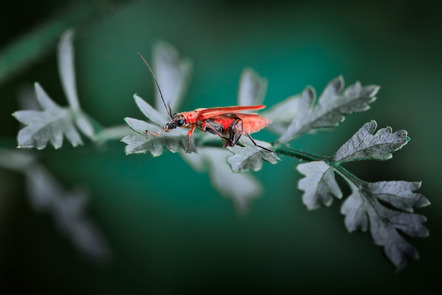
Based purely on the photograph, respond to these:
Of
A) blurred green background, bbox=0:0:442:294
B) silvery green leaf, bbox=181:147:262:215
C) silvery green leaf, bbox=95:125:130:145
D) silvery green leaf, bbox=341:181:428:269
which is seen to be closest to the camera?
silvery green leaf, bbox=341:181:428:269

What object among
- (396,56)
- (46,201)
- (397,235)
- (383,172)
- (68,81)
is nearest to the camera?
(397,235)

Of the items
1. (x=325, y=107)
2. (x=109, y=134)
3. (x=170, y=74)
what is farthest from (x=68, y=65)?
(x=325, y=107)

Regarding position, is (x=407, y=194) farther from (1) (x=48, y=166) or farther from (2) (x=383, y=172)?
(1) (x=48, y=166)

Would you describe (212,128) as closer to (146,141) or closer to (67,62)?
(146,141)

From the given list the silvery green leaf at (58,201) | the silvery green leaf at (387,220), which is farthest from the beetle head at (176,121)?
the silvery green leaf at (58,201)

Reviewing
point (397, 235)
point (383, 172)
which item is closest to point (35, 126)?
point (397, 235)

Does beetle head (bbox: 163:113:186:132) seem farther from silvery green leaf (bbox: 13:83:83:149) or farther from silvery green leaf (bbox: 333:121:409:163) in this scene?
silvery green leaf (bbox: 333:121:409:163)

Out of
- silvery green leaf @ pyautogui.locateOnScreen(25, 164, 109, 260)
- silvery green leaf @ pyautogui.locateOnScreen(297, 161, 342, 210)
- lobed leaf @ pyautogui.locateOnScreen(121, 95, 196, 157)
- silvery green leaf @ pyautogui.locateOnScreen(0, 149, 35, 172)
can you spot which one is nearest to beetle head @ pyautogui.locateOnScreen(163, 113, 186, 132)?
lobed leaf @ pyautogui.locateOnScreen(121, 95, 196, 157)
